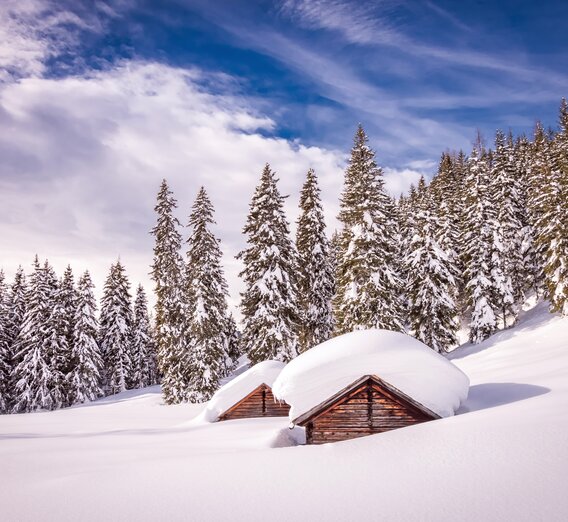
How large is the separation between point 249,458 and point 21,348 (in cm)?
4458

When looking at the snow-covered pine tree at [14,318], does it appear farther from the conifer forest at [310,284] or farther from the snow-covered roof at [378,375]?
the snow-covered roof at [378,375]

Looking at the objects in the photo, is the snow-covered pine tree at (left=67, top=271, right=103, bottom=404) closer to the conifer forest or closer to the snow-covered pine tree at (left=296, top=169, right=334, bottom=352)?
the conifer forest

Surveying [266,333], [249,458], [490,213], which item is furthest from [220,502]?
[490,213]

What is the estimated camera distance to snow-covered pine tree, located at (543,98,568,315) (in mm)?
30719

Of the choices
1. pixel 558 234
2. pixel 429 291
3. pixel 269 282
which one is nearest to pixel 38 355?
pixel 269 282

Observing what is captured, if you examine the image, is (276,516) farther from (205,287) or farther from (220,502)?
(205,287)

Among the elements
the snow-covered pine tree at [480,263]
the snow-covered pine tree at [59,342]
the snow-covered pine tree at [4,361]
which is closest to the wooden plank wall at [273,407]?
the snow-covered pine tree at [480,263]

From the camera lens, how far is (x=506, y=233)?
134 feet

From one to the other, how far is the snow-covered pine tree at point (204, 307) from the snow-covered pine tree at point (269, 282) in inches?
111

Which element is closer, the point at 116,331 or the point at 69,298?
the point at 69,298

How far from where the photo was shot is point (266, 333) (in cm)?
2797

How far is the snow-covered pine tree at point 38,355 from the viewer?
40562mm

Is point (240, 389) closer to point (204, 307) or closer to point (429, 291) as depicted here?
point (204, 307)

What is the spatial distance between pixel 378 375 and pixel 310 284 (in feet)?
69.0
